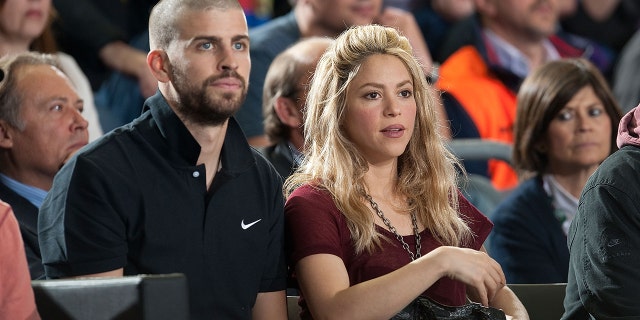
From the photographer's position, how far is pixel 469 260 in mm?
2674

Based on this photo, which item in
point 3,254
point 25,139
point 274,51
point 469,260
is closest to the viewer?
point 3,254

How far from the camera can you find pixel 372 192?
3027mm

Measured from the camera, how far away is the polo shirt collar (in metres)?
2.84

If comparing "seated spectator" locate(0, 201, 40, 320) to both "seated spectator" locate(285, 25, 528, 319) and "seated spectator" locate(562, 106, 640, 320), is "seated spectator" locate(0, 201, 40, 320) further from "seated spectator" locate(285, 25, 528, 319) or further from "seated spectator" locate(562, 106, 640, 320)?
"seated spectator" locate(562, 106, 640, 320)

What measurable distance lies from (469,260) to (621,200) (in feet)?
1.40

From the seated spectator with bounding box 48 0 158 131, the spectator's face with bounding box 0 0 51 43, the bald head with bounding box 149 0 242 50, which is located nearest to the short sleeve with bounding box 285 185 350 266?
the bald head with bounding box 149 0 242 50

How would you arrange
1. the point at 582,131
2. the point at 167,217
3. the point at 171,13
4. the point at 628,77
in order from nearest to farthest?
the point at 167,217 < the point at 171,13 < the point at 582,131 < the point at 628,77

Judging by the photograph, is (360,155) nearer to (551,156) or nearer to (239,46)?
(239,46)

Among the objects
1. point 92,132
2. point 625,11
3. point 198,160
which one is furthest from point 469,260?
point 625,11

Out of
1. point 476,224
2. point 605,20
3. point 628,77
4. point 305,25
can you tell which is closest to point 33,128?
point 476,224

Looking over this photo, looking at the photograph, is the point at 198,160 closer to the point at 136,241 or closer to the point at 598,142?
the point at 136,241

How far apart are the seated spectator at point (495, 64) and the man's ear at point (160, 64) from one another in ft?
7.91

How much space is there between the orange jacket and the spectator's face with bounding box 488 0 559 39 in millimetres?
303

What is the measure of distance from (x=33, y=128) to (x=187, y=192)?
3.00 ft
